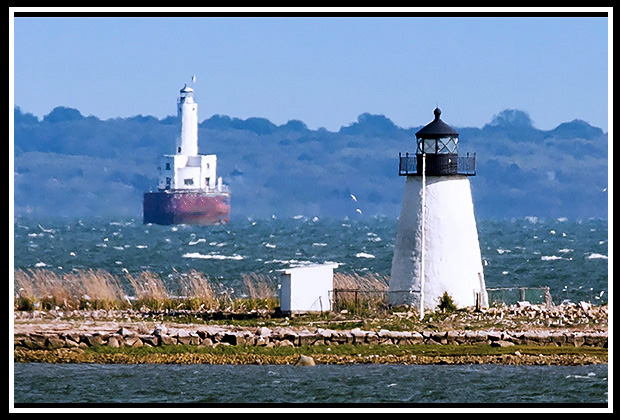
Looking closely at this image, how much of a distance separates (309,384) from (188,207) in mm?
86374

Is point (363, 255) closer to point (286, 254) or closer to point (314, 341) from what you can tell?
point (286, 254)

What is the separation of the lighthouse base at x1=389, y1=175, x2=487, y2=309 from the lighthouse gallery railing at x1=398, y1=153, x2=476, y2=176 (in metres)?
0.11

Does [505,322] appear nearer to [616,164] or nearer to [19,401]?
[616,164]

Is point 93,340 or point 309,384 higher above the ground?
point 93,340

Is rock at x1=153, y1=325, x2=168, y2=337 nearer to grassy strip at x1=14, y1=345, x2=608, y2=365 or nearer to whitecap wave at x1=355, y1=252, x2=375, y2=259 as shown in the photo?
grassy strip at x1=14, y1=345, x2=608, y2=365

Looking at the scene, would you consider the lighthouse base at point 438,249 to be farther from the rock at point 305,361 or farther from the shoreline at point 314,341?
the rock at point 305,361

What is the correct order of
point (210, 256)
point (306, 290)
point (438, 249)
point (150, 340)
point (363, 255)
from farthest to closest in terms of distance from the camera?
point (210, 256) → point (363, 255) → point (438, 249) → point (306, 290) → point (150, 340)

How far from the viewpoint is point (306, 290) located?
25.9 m

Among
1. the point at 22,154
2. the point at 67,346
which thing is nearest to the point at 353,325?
the point at 67,346

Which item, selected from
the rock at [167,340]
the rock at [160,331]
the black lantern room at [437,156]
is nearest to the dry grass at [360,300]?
the black lantern room at [437,156]

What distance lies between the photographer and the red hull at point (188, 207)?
10681 centimetres

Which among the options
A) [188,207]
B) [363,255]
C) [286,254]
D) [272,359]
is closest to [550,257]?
[363,255]

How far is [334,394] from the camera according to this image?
2069cm
